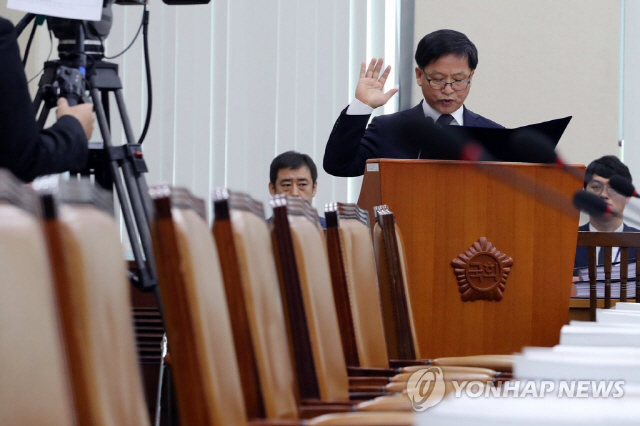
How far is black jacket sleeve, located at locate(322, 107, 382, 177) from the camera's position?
10.0ft

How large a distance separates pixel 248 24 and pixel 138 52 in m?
0.54

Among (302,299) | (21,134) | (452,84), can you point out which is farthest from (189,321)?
(452,84)

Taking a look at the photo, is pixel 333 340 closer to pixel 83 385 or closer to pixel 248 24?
pixel 83 385

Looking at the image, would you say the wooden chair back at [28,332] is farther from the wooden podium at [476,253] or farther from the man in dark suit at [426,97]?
the man in dark suit at [426,97]

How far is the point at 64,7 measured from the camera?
85.0 inches

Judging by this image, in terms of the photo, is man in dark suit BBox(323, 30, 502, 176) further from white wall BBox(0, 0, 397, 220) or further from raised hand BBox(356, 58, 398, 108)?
white wall BBox(0, 0, 397, 220)

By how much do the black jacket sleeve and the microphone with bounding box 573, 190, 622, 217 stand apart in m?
1.66

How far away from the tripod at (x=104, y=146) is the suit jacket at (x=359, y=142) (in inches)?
32.1

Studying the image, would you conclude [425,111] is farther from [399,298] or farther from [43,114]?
[43,114]

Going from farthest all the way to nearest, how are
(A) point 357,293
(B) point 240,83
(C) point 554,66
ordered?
(C) point 554,66 < (B) point 240,83 < (A) point 357,293

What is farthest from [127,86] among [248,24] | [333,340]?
[333,340]

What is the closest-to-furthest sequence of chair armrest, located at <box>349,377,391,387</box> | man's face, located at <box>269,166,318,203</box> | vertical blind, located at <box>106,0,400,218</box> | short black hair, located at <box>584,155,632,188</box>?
chair armrest, located at <box>349,377,391,387</box>
short black hair, located at <box>584,155,632,188</box>
man's face, located at <box>269,166,318,203</box>
vertical blind, located at <box>106,0,400,218</box>

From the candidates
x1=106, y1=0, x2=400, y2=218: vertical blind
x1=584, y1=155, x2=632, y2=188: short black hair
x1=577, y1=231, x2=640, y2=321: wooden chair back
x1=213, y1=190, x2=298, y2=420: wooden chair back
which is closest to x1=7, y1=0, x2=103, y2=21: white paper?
x1=213, y1=190, x2=298, y2=420: wooden chair back

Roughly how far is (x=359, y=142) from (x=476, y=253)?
77cm
